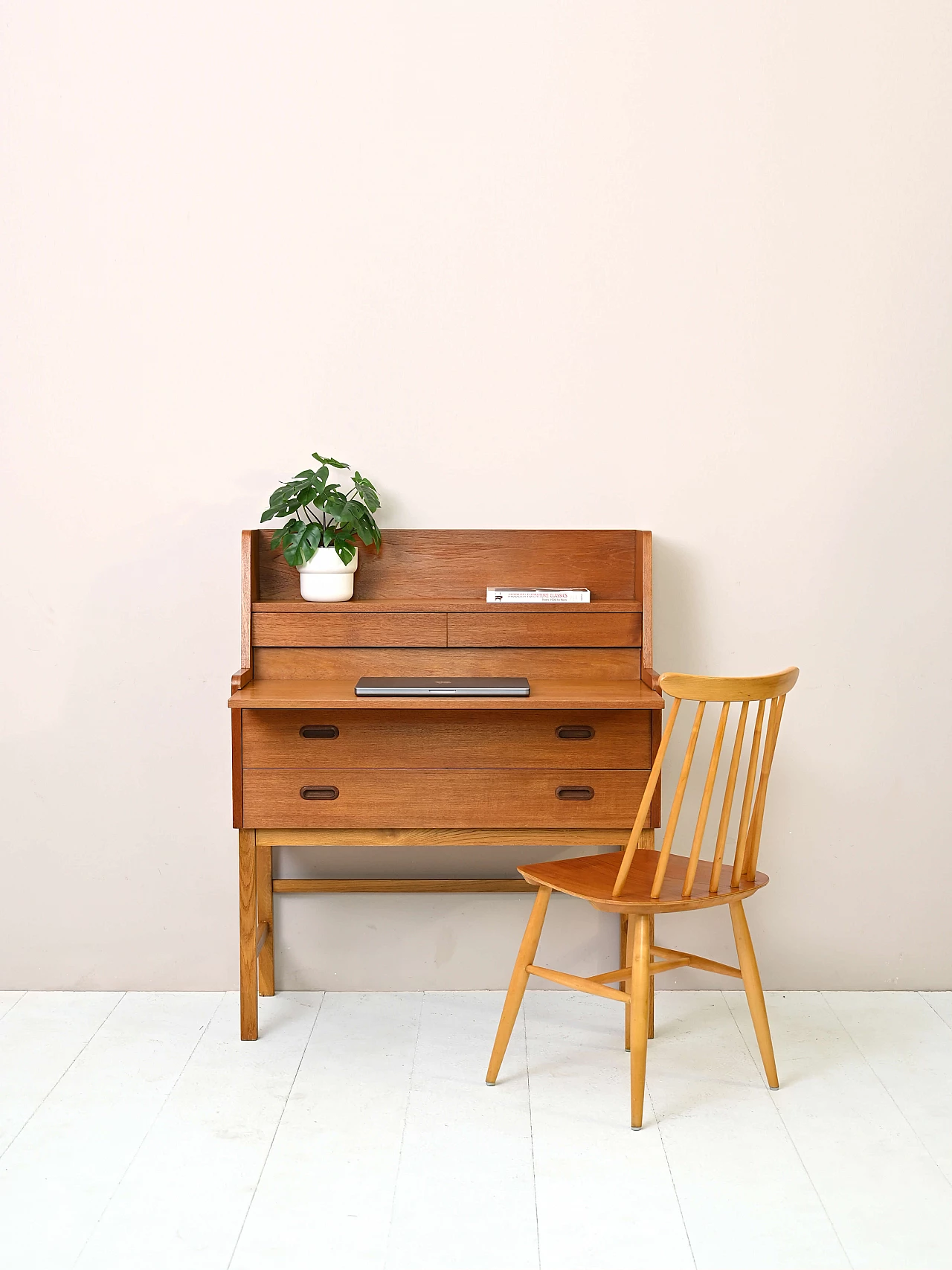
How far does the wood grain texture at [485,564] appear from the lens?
2.65 m

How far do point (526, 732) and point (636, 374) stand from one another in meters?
0.91

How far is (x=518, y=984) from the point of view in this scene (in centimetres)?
220

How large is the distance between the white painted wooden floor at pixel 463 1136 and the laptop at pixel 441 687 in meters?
0.77

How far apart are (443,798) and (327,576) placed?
0.58 m

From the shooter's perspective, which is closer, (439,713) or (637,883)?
(637,883)

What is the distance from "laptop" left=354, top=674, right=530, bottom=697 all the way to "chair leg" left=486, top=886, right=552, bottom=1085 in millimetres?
395

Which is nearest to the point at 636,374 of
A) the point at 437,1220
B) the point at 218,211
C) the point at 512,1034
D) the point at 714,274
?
the point at 714,274

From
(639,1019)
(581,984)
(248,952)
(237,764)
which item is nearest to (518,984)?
(581,984)

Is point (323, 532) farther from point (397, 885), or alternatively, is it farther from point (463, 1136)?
point (463, 1136)

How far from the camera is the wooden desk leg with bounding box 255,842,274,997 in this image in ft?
8.76

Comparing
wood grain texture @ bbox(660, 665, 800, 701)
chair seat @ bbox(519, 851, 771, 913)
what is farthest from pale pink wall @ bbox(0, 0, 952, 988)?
wood grain texture @ bbox(660, 665, 800, 701)

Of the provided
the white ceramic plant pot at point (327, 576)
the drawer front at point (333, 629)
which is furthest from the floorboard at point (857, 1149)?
the white ceramic plant pot at point (327, 576)

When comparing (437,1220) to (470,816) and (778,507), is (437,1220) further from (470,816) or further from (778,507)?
(778,507)

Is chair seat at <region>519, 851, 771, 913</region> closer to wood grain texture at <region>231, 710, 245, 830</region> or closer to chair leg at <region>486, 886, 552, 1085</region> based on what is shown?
chair leg at <region>486, 886, 552, 1085</region>
